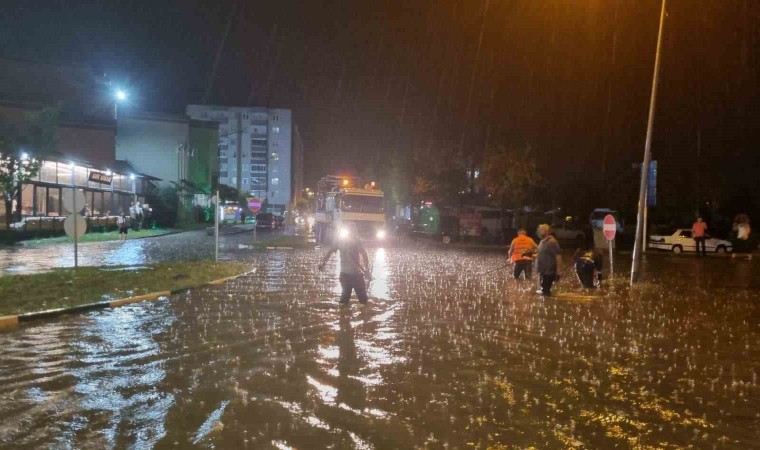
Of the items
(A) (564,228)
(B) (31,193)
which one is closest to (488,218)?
(A) (564,228)

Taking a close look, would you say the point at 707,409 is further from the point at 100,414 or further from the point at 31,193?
the point at 31,193

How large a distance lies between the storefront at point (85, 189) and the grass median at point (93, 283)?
1993 centimetres

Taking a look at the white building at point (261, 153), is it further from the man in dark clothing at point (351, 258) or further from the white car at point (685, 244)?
the man in dark clothing at point (351, 258)

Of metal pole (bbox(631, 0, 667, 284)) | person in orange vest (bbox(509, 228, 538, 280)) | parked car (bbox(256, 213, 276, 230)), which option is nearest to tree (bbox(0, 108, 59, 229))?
parked car (bbox(256, 213, 276, 230))

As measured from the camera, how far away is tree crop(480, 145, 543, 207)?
4566 centimetres

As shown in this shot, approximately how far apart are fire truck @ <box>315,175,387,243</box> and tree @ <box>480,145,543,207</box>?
11559 mm

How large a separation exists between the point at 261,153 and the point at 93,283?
413 feet

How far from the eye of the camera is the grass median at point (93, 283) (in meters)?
12.9

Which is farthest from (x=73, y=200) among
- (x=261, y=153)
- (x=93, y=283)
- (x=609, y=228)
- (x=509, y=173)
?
(x=261, y=153)

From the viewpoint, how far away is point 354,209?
37062mm

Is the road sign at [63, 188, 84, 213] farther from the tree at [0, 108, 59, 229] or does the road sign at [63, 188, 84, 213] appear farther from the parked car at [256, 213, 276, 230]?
the parked car at [256, 213, 276, 230]

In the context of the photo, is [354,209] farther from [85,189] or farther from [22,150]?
[85,189]

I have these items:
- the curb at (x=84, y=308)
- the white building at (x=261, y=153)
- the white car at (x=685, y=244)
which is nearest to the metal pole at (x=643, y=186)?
the curb at (x=84, y=308)

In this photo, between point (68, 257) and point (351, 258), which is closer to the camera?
point (351, 258)
